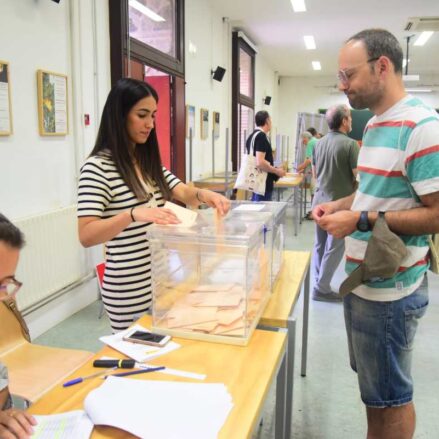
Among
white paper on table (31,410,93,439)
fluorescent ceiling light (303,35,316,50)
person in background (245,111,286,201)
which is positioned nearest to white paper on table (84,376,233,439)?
white paper on table (31,410,93,439)

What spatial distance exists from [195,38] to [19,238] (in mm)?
5531

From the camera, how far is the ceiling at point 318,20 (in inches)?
253

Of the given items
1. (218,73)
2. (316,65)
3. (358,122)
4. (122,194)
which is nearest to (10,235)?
(122,194)

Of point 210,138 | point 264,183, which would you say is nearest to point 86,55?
point 264,183

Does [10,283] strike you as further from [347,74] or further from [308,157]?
[308,157]

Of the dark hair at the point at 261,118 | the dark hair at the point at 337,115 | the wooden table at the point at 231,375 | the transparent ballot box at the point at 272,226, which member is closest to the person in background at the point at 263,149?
the dark hair at the point at 261,118

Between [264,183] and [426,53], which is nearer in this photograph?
[264,183]

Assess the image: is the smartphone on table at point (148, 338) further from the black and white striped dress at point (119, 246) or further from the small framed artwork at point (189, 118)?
the small framed artwork at point (189, 118)

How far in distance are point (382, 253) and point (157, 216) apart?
25.1 inches

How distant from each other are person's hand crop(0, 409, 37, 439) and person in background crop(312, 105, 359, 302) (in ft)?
9.11

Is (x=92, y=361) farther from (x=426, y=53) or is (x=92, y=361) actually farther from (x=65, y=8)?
(x=426, y=53)

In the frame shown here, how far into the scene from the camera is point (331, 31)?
8.00 m

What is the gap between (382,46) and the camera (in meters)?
1.31

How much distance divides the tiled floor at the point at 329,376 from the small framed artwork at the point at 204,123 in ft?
11.2
